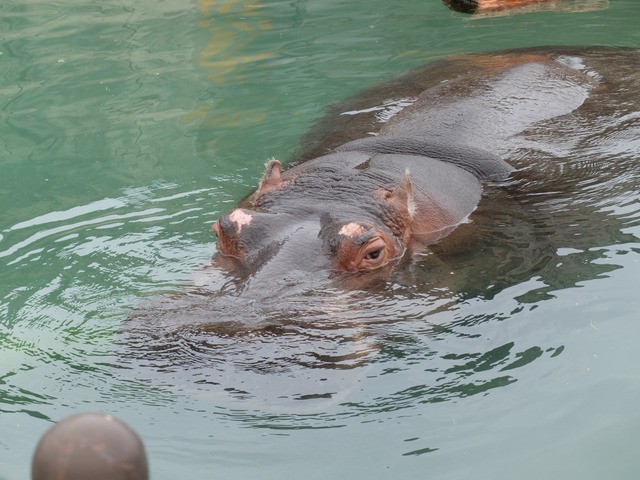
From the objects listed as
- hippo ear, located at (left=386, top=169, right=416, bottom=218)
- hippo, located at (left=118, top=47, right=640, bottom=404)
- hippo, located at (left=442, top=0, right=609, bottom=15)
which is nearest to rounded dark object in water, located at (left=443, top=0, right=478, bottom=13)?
hippo, located at (left=442, top=0, right=609, bottom=15)

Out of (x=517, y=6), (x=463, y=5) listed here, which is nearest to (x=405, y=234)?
(x=463, y=5)

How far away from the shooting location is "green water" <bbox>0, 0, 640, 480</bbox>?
11.0ft

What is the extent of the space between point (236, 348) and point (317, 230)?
1000mm

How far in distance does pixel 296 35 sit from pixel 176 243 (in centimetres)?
594

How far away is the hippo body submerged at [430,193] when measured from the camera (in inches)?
163

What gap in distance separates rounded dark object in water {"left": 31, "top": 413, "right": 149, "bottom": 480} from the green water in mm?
2297

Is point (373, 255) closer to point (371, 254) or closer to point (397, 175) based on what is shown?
point (371, 254)

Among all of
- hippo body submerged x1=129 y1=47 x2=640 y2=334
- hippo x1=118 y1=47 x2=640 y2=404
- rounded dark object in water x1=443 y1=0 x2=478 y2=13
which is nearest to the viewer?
hippo x1=118 y1=47 x2=640 y2=404

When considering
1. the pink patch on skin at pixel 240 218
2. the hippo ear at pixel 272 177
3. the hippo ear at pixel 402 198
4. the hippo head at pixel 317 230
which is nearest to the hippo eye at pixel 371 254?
the hippo head at pixel 317 230

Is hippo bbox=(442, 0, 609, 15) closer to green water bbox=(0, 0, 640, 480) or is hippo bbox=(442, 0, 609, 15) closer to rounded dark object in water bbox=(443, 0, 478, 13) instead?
rounded dark object in water bbox=(443, 0, 478, 13)

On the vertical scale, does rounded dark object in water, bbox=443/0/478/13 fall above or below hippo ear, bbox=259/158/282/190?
above

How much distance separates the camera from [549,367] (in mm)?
3885

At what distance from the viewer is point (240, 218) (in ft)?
14.6

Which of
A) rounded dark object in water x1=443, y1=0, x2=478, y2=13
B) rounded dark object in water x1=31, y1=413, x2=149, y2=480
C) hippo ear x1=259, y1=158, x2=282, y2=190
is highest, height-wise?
rounded dark object in water x1=31, y1=413, x2=149, y2=480
